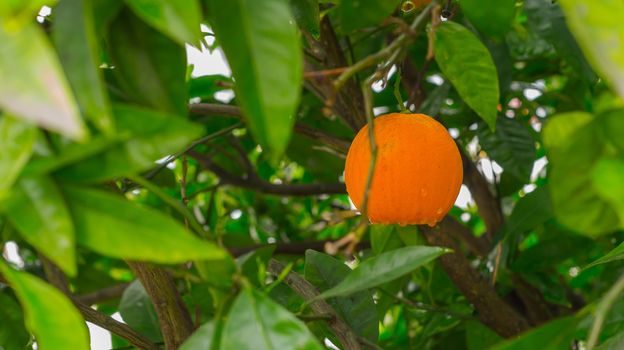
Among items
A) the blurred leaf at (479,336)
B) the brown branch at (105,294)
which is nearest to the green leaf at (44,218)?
the blurred leaf at (479,336)

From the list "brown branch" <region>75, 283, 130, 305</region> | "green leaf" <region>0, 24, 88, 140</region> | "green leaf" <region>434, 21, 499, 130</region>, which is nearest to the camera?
"green leaf" <region>0, 24, 88, 140</region>

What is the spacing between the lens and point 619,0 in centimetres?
38

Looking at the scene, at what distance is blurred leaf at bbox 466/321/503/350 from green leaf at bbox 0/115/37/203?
72cm

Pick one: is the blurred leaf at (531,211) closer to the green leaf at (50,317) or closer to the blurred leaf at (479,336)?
the blurred leaf at (479,336)

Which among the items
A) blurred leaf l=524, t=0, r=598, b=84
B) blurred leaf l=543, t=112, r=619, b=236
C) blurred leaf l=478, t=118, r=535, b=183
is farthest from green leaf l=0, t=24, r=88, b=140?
blurred leaf l=478, t=118, r=535, b=183

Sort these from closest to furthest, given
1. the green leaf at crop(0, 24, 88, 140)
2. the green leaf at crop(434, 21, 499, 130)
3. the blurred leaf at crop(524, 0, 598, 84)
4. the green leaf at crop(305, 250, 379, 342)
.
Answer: the green leaf at crop(0, 24, 88, 140) < the green leaf at crop(434, 21, 499, 130) < the green leaf at crop(305, 250, 379, 342) < the blurred leaf at crop(524, 0, 598, 84)

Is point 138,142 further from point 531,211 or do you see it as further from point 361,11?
point 531,211

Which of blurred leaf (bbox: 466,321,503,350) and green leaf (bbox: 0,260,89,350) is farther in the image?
blurred leaf (bbox: 466,321,503,350)

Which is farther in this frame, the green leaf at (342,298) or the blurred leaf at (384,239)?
the blurred leaf at (384,239)

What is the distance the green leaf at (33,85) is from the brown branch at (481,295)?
0.67m

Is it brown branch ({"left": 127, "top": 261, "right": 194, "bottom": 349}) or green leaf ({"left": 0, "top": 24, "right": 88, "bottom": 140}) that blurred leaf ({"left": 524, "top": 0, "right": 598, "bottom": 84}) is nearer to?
brown branch ({"left": 127, "top": 261, "right": 194, "bottom": 349})

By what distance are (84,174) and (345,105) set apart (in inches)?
21.0

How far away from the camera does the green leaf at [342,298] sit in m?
0.72

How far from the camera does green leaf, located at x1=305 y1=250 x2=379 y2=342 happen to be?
715mm
